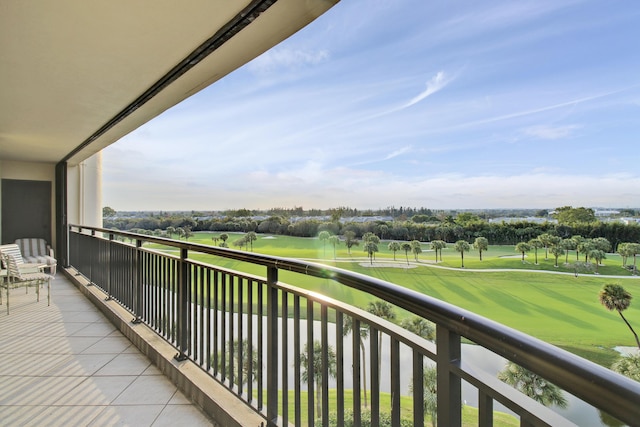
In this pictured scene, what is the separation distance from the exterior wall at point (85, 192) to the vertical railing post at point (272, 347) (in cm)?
729

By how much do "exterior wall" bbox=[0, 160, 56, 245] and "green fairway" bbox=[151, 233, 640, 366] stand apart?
518 centimetres

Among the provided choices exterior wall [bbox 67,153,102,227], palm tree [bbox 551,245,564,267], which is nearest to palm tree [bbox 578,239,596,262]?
palm tree [bbox 551,245,564,267]

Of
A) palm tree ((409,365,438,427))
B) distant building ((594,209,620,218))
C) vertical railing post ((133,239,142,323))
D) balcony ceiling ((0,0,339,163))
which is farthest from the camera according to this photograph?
distant building ((594,209,620,218))

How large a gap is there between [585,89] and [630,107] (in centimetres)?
195

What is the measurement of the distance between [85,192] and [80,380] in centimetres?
604

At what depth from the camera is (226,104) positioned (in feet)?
57.8

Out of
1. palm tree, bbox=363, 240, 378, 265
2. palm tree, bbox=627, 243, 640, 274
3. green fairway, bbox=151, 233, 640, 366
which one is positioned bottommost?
green fairway, bbox=151, 233, 640, 366

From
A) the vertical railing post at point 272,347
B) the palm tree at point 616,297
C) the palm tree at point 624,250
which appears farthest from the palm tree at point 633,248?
the vertical railing post at point 272,347

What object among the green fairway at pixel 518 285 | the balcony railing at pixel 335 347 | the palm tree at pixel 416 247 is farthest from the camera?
the palm tree at pixel 416 247

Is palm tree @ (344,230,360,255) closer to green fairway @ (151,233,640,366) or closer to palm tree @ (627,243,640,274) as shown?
green fairway @ (151,233,640,366)

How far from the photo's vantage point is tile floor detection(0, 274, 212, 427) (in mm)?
1983

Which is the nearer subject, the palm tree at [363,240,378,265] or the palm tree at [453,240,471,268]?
the palm tree at [453,240,471,268]

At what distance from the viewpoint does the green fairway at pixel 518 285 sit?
17.5 feet

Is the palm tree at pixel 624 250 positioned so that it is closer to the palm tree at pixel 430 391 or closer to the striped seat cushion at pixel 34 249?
the palm tree at pixel 430 391
